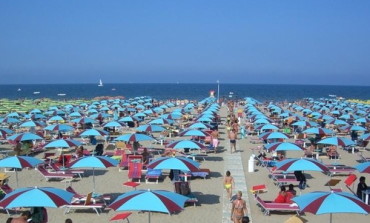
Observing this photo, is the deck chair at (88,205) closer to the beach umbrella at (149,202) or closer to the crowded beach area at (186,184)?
the crowded beach area at (186,184)

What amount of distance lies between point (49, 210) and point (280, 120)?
25.4 meters

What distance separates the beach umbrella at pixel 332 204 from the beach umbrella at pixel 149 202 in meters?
2.49

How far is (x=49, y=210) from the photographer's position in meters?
11.5

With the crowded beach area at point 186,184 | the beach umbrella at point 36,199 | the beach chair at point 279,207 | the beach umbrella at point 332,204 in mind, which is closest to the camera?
the beach umbrella at point 332,204

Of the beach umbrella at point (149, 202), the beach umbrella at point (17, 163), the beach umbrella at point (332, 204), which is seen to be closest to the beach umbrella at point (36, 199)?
the beach umbrella at point (149, 202)

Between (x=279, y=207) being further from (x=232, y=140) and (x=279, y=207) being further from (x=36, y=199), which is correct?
(x=232, y=140)

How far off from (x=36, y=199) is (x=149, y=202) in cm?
228

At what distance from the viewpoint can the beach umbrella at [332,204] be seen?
26.6 ft

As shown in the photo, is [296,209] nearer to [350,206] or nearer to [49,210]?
[350,206]

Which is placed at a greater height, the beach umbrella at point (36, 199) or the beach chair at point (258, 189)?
the beach umbrella at point (36, 199)

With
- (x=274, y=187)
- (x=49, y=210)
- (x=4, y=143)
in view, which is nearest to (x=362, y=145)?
(x=274, y=187)

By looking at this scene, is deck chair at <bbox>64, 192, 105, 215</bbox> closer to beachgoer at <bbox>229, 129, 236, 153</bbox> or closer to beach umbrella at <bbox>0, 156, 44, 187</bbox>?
beach umbrella at <bbox>0, 156, 44, 187</bbox>

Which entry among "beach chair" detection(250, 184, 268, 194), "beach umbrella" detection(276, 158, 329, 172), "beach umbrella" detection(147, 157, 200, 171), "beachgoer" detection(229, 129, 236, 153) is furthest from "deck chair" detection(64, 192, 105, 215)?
"beachgoer" detection(229, 129, 236, 153)

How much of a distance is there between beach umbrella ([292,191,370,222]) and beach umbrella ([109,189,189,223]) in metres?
2.49
